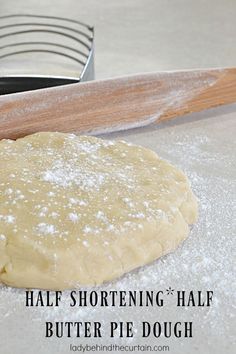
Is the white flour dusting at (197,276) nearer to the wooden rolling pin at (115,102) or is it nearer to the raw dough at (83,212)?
the raw dough at (83,212)

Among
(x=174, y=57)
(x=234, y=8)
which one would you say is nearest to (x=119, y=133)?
(x=174, y=57)

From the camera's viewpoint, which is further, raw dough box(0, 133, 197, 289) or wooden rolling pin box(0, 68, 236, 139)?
wooden rolling pin box(0, 68, 236, 139)

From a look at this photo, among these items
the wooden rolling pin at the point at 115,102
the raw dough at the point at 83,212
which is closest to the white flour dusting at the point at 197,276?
the raw dough at the point at 83,212

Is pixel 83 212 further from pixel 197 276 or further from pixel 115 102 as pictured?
pixel 115 102

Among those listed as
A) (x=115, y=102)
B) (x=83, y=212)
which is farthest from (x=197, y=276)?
(x=115, y=102)

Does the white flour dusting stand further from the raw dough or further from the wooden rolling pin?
the wooden rolling pin

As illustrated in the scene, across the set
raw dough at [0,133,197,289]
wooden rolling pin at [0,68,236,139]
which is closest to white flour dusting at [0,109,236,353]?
raw dough at [0,133,197,289]
